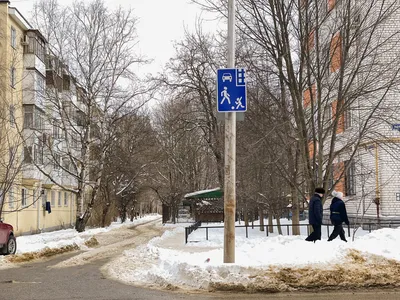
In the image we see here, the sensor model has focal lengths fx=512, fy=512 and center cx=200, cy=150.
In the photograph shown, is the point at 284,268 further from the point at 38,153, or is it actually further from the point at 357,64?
the point at 38,153

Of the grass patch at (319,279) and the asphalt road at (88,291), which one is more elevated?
the grass patch at (319,279)

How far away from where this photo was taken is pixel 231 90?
10336 mm

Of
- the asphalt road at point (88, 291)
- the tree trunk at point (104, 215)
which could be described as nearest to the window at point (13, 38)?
the tree trunk at point (104, 215)

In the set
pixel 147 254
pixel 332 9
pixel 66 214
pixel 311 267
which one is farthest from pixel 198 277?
pixel 66 214

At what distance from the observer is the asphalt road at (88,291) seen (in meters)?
8.45

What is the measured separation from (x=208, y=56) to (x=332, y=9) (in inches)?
358

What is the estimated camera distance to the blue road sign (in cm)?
1028

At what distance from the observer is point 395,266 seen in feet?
31.4

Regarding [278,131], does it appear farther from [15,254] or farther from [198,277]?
[15,254]

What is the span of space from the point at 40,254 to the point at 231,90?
10.0 meters

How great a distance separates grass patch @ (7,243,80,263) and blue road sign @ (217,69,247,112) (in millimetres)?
8642

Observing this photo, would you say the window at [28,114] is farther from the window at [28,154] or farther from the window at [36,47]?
the window at [28,154]

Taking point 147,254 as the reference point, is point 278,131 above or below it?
above

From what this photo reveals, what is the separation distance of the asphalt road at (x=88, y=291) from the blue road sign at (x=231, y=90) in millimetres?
3667
